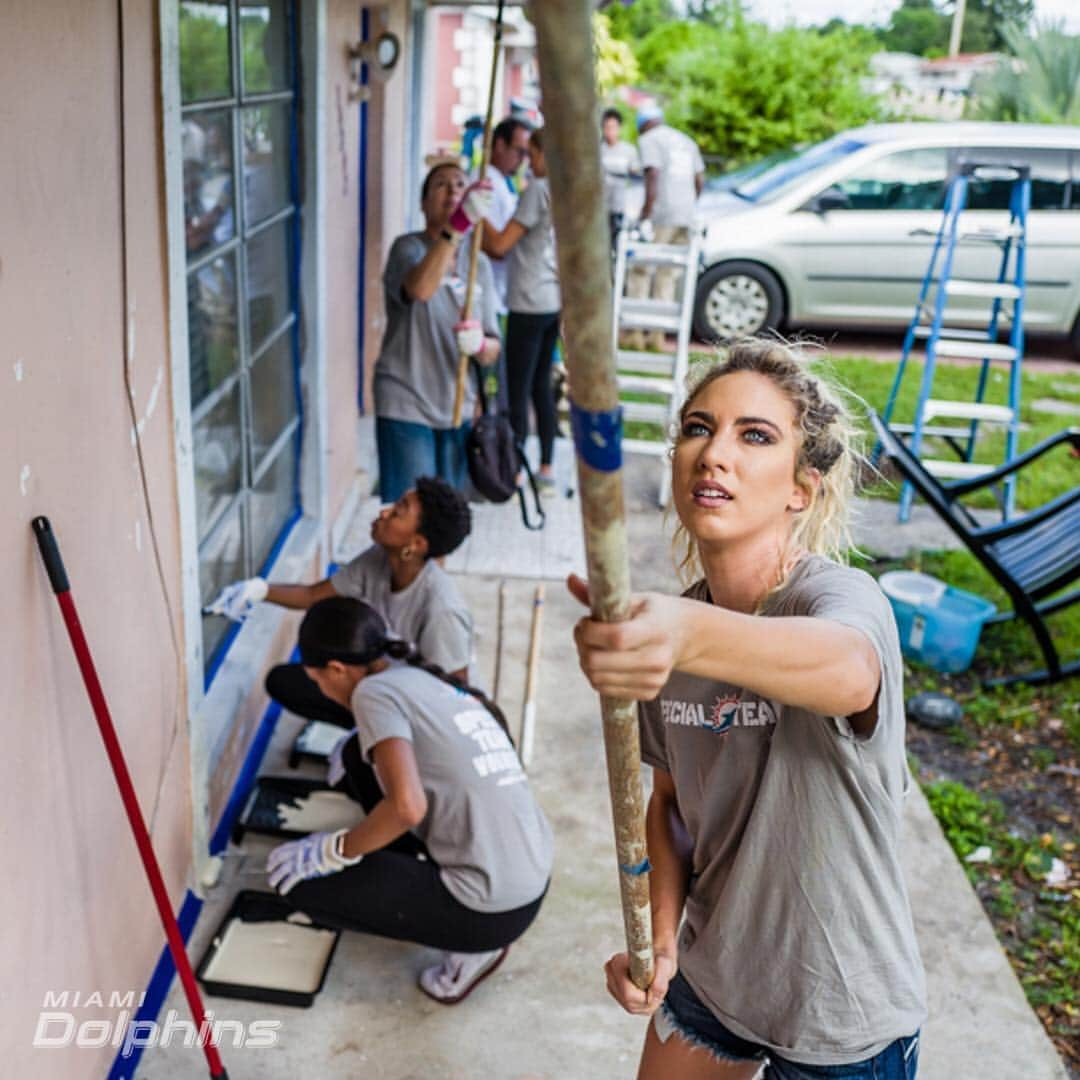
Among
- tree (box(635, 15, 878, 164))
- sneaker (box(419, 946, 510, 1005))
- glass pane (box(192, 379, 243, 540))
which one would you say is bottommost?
sneaker (box(419, 946, 510, 1005))

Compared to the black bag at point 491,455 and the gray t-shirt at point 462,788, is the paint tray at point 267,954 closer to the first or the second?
the gray t-shirt at point 462,788

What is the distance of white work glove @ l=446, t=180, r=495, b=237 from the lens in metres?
4.55

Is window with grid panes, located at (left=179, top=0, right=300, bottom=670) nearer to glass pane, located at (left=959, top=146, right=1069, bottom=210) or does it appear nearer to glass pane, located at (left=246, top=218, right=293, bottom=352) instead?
glass pane, located at (left=246, top=218, right=293, bottom=352)

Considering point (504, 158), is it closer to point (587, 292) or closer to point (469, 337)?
point (469, 337)

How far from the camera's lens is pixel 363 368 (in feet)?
24.3

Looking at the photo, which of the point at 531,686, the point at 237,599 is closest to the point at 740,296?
the point at 531,686

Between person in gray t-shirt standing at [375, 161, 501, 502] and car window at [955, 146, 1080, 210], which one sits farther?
car window at [955, 146, 1080, 210]

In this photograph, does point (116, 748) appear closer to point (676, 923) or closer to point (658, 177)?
point (676, 923)

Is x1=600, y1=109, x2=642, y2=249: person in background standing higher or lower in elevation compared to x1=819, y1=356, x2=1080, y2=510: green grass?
higher

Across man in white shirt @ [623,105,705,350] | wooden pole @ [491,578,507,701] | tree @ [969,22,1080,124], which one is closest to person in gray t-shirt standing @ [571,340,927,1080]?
wooden pole @ [491,578,507,701]

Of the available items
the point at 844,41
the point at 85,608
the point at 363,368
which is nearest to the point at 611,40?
the point at 844,41

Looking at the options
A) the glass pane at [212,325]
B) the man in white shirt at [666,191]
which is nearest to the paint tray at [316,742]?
the glass pane at [212,325]

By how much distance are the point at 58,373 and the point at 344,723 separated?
2005 mm

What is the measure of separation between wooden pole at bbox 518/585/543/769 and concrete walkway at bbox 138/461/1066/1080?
216 millimetres
